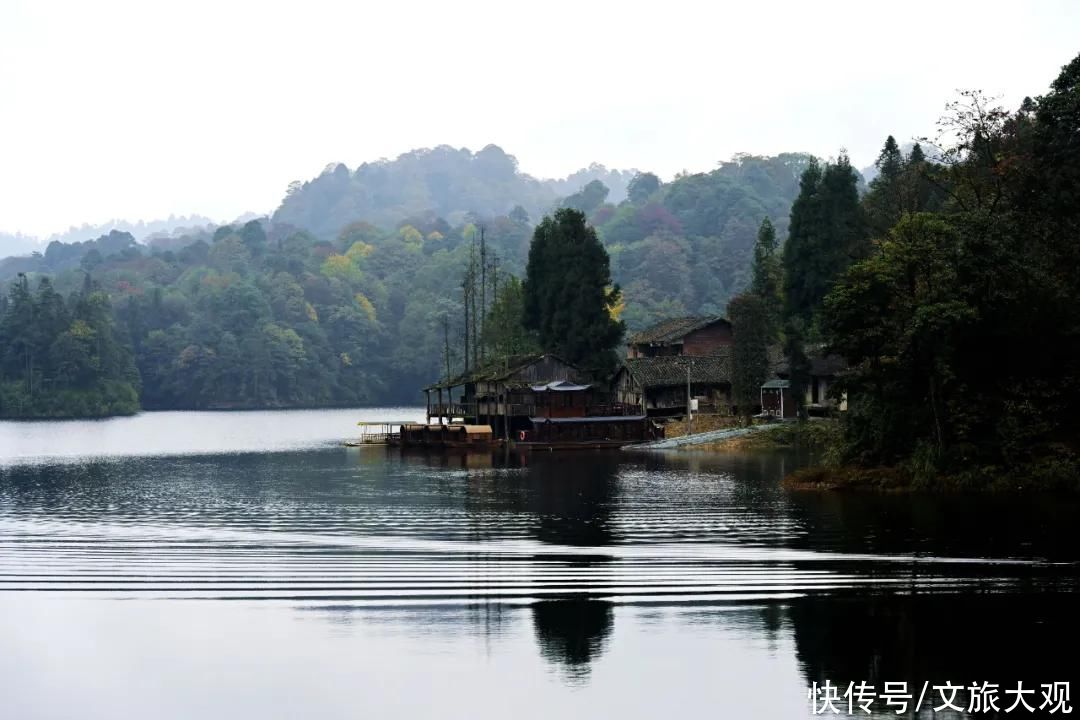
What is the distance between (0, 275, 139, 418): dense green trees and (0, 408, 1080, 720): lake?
374 ft

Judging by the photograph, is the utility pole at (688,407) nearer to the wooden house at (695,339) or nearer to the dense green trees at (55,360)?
the wooden house at (695,339)

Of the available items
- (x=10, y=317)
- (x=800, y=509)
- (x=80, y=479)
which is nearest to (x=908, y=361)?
(x=800, y=509)

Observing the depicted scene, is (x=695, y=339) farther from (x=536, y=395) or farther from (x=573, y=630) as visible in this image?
(x=573, y=630)

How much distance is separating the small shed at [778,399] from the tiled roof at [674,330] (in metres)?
14.7

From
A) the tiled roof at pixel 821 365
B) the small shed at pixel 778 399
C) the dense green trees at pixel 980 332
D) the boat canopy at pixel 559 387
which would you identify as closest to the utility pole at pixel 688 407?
the small shed at pixel 778 399

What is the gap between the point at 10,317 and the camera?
533 feet

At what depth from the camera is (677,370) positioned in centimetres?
9500

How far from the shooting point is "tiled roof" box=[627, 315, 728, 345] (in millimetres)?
103625

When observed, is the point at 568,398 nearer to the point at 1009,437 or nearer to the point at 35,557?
the point at 1009,437

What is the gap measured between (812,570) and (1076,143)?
2738 cm

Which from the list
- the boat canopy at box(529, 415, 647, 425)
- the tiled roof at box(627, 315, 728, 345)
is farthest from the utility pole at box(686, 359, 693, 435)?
the tiled roof at box(627, 315, 728, 345)

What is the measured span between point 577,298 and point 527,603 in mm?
67779

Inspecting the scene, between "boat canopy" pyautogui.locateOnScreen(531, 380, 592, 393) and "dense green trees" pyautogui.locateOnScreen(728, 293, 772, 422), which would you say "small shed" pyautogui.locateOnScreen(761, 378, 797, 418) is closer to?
"dense green trees" pyautogui.locateOnScreen(728, 293, 772, 422)

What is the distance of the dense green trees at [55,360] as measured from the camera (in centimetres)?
16050
